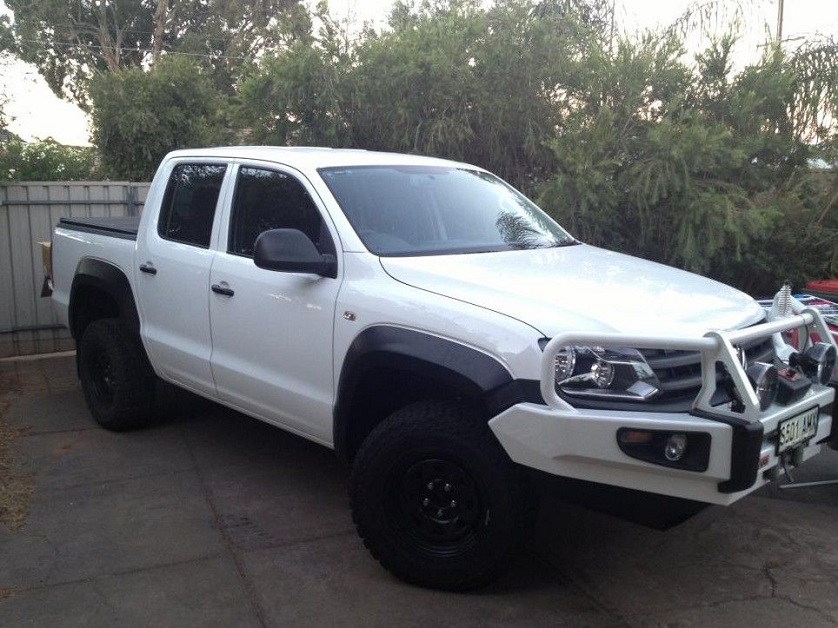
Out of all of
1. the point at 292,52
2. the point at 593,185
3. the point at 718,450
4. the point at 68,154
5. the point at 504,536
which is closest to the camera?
the point at 718,450

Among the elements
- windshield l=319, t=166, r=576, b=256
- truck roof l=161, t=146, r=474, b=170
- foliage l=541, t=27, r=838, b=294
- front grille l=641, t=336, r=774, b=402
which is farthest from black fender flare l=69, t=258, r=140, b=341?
foliage l=541, t=27, r=838, b=294

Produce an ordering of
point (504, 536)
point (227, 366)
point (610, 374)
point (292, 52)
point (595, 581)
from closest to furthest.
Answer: point (610, 374) → point (504, 536) → point (595, 581) → point (227, 366) → point (292, 52)

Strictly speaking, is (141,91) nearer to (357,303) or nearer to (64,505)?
(64,505)

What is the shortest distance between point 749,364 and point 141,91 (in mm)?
10107

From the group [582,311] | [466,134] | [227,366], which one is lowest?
[227,366]

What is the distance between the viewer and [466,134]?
8.64 metres

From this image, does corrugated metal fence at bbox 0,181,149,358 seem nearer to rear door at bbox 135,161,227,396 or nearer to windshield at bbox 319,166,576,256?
rear door at bbox 135,161,227,396

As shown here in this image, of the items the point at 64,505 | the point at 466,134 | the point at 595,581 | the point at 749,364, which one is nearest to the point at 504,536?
the point at 595,581

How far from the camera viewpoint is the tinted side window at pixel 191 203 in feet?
→ 16.8

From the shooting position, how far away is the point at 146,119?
11492 mm

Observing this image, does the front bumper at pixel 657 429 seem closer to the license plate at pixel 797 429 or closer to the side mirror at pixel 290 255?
the license plate at pixel 797 429

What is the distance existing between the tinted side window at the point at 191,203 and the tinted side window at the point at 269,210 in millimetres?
256

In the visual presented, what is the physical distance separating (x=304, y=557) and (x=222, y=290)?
1491mm

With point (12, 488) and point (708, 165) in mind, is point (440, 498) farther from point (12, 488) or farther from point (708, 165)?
point (708, 165)
